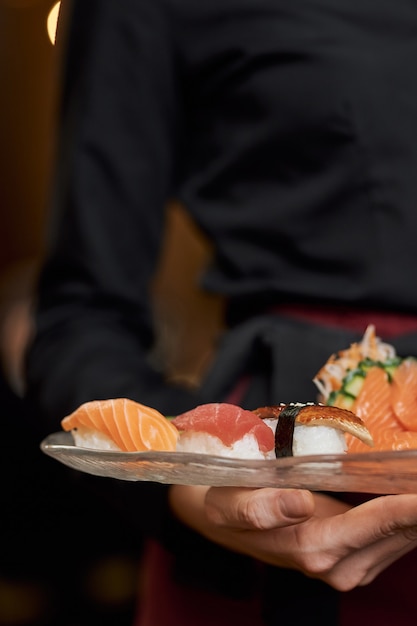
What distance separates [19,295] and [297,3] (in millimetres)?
2188

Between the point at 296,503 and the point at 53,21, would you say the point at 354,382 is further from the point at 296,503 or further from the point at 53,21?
the point at 53,21

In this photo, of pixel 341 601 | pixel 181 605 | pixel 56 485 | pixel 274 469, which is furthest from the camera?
pixel 56 485

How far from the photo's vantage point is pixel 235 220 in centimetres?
87

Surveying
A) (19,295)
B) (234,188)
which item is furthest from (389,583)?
(19,295)

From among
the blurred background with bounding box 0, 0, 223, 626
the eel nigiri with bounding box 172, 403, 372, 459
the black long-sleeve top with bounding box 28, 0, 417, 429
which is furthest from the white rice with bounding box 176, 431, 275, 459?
the blurred background with bounding box 0, 0, 223, 626

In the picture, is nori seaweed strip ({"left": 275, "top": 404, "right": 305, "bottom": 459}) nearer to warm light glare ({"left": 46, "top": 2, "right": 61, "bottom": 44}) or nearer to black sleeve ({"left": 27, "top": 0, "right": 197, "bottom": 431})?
warm light glare ({"left": 46, "top": 2, "right": 61, "bottom": 44})

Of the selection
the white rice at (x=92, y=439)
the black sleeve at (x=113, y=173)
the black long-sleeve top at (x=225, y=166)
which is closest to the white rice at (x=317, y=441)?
the white rice at (x=92, y=439)

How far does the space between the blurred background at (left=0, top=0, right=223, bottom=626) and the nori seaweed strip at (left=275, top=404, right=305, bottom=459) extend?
146 centimetres

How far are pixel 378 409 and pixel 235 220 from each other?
15.1 inches

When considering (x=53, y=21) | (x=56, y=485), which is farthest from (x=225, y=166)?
(x=56, y=485)

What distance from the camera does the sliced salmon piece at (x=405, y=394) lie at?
51 cm

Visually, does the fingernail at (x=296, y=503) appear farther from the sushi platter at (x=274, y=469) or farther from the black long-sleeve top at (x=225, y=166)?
the black long-sleeve top at (x=225, y=166)

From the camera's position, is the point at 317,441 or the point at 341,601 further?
the point at 341,601

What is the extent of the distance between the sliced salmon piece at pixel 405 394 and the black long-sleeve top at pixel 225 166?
21cm
